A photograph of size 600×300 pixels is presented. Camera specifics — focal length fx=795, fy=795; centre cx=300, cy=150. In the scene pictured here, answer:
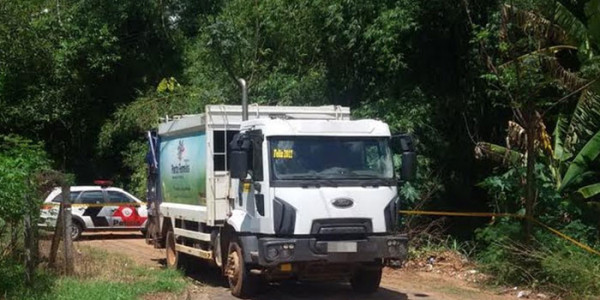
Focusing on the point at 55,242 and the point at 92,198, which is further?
the point at 92,198

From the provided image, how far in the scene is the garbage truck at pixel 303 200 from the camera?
426 inches

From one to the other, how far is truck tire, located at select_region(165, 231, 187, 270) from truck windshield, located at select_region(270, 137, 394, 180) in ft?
14.8

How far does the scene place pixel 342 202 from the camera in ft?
35.8

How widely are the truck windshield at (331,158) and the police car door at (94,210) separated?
40.8 ft

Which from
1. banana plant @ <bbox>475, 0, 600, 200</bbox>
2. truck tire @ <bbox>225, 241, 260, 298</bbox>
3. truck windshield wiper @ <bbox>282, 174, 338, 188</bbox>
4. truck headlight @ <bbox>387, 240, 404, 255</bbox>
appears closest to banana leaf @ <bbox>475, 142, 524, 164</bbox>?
banana plant @ <bbox>475, 0, 600, 200</bbox>

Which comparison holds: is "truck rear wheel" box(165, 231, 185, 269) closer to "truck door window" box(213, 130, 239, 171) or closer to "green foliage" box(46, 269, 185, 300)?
"green foliage" box(46, 269, 185, 300)

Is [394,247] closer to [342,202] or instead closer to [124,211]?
[342,202]

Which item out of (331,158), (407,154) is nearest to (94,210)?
(331,158)

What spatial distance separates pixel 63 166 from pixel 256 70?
10.1 metres

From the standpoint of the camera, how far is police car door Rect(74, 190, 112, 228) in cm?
2208

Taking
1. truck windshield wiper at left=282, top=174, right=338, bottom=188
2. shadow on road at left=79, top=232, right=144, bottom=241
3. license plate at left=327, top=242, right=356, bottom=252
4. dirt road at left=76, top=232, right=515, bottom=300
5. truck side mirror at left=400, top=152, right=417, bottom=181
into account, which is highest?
truck side mirror at left=400, top=152, right=417, bottom=181

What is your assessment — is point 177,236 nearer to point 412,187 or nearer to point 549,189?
point 412,187

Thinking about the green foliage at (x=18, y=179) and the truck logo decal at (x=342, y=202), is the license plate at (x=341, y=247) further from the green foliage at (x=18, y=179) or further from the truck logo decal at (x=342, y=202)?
the green foliage at (x=18, y=179)

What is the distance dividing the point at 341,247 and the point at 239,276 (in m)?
1.70
